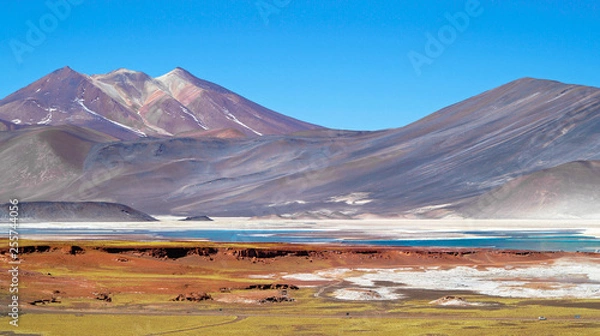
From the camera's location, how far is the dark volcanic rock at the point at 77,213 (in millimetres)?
137750

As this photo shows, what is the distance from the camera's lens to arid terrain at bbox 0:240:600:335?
2542 centimetres

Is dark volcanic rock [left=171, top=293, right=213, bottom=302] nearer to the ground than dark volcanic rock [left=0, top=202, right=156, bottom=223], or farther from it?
nearer to the ground

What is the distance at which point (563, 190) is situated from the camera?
150m

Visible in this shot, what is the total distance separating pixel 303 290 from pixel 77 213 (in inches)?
4309

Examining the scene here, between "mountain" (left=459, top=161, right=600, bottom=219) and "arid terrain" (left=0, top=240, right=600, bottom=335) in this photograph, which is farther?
"mountain" (left=459, top=161, right=600, bottom=219)

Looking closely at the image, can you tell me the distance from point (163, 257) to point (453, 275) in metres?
15.6

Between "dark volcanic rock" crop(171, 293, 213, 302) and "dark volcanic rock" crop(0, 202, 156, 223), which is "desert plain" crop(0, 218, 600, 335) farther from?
→ "dark volcanic rock" crop(0, 202, 156, 223)

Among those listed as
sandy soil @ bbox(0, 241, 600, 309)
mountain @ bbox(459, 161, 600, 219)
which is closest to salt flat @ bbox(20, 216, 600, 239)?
mountain @ bbox(459, 161, 600, 219)

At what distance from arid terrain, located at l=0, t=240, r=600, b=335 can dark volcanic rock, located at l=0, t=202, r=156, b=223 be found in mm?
87820

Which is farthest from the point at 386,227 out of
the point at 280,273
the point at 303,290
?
the point at 303,290

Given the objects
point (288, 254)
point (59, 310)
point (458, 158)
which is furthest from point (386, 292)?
Answer: point (458, 158)

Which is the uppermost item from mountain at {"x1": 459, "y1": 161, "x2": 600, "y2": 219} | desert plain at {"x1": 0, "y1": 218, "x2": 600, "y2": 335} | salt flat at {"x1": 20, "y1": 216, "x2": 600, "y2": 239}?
mountain at {"x1": 459, "y1": 161, "x2": 600, "y2": 219}

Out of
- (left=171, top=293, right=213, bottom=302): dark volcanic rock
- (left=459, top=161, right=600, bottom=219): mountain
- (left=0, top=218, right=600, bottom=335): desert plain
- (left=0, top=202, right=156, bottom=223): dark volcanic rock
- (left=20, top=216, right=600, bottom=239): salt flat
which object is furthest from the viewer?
(left=459, top=161, right=600, bottom=219): mountain

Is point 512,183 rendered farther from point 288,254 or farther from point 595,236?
point 288,254
